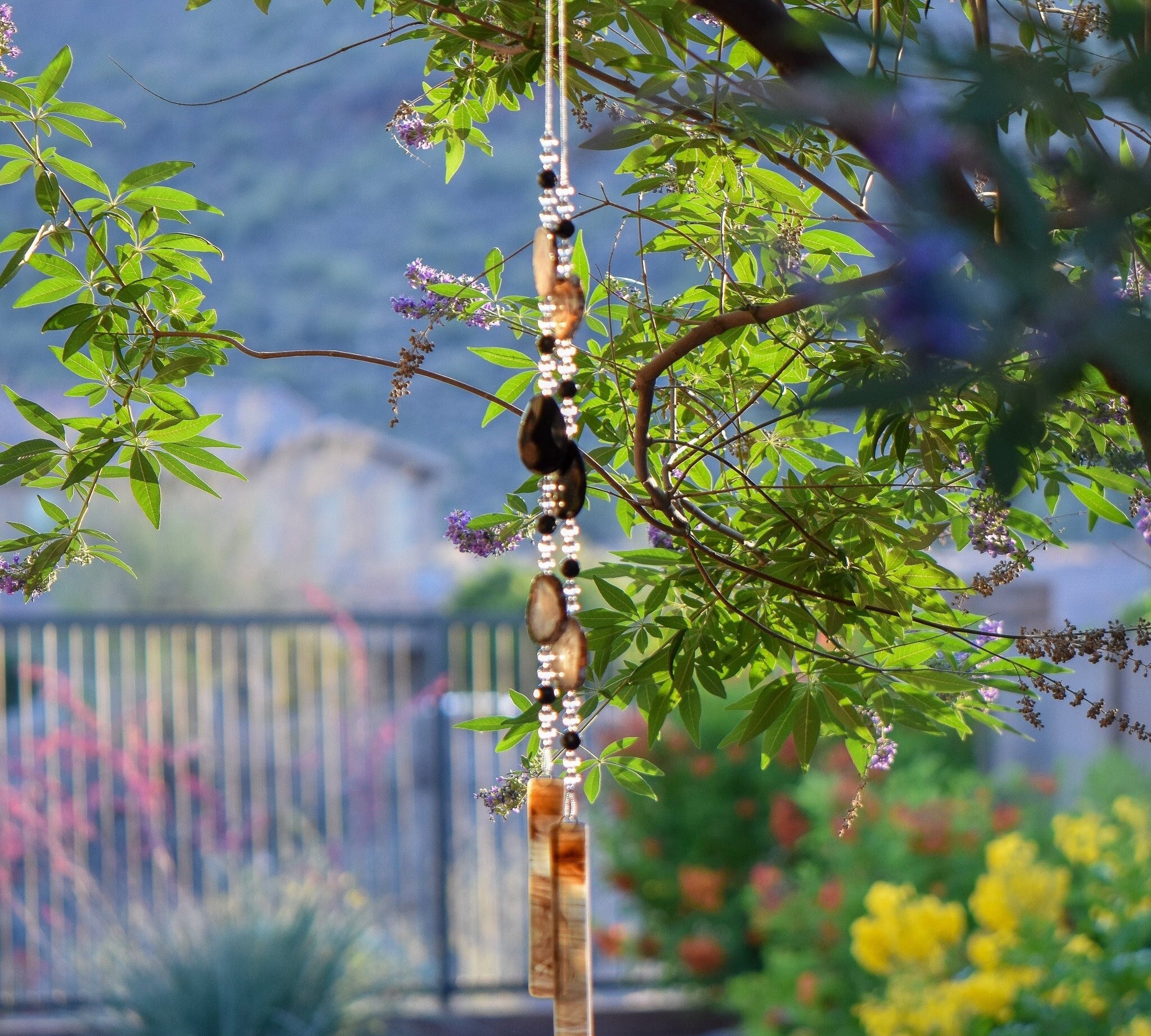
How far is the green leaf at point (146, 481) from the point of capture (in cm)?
93

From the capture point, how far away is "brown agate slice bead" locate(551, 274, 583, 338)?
67cm

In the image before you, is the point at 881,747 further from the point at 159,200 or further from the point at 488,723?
the point at 159,200

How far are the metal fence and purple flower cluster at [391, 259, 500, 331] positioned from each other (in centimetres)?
337

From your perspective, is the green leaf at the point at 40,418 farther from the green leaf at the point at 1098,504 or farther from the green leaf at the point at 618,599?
the green leaf at the point at 1098,504

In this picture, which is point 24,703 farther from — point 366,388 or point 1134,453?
point 366,388

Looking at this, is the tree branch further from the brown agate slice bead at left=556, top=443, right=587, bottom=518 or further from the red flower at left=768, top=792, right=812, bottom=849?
the red flower at left=768, top=792, right=812, bottom=849

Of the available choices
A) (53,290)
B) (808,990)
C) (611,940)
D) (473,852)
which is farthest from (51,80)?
(473,852)

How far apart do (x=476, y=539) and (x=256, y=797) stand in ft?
13.8

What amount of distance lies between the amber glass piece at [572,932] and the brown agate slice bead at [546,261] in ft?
0.98

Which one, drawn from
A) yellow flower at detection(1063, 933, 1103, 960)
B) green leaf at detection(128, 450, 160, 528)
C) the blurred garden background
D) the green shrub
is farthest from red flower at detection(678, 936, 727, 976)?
green leaf at detection(128, 450, 160, 528)

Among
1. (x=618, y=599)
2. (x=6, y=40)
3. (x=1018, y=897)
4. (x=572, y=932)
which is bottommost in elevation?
(x=1018, y=897)

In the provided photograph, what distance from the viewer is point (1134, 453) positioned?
2.97ft

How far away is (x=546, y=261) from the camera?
682mm

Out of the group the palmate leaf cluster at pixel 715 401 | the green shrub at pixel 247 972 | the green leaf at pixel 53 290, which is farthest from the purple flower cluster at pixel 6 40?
the green shrub at pixel 247 972
